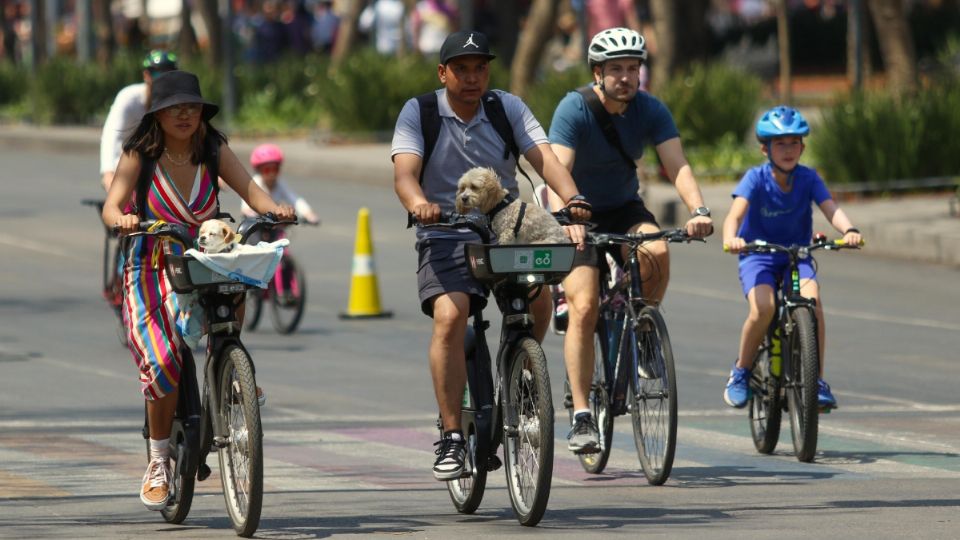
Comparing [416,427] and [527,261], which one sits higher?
[527,261]

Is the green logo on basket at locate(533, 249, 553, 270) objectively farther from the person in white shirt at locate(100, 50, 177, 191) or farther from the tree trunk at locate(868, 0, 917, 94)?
the tree trunk at locate(868, 0, 917, 94)

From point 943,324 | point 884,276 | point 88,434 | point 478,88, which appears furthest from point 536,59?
point 478,88

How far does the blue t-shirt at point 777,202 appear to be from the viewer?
1058 cm

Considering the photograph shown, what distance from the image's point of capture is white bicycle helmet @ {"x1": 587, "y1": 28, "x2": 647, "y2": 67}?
32.0 ft

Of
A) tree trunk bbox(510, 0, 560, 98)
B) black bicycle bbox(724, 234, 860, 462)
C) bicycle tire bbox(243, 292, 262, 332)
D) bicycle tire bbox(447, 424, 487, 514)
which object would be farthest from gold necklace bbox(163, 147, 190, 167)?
tree trunk bbox(510, 0, 560, 98)

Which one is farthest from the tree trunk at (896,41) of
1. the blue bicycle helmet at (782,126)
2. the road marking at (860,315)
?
the blue bicycle helmet at (782,126)

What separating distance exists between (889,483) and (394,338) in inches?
268

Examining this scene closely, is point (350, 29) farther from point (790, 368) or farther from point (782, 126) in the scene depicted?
point (790, 368)

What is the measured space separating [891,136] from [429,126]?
14.7m

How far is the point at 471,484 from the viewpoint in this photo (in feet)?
27.7

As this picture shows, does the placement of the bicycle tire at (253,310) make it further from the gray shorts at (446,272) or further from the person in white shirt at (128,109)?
the gray shorts at (446,272)

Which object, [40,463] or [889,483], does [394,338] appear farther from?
[889,483]

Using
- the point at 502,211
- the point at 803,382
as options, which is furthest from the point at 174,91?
the point at 803,382

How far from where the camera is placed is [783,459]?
1030cm
